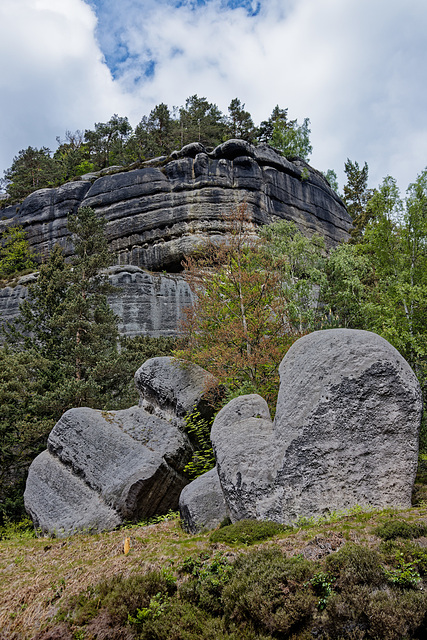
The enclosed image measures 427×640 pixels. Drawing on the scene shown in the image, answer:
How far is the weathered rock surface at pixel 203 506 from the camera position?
9523mm

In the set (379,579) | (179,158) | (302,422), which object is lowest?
(379,579)

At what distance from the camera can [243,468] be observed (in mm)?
8453

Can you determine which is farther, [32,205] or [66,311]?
[32,205]

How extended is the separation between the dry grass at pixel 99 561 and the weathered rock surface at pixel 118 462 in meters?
2.05

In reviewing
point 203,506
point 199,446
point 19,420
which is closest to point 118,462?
point 199,446

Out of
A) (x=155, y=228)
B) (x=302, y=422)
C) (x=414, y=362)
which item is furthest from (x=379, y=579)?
(x=155, y=228)

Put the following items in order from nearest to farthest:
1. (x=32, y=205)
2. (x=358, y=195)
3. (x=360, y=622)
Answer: (x=360, y=622), (x=32, y=205), (x=358, y=195)

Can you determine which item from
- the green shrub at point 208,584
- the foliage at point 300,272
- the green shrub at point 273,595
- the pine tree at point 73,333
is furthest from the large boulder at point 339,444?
the pine tree at point 73,333

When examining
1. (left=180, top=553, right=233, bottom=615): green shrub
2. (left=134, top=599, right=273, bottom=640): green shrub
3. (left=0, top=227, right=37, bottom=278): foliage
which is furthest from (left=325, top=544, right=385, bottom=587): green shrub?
(left=0, top=227, right=37, bottom=278): foliage

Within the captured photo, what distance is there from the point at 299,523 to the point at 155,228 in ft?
131

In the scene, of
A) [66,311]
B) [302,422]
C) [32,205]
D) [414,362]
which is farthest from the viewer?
[32,205]

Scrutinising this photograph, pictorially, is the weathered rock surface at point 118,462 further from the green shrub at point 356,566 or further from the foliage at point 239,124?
the foliage at point 239,124

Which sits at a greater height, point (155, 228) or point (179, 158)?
point (179, 158)

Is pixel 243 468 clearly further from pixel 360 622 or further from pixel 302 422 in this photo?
pixel 360 622
